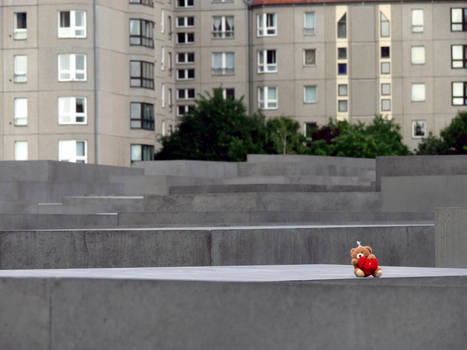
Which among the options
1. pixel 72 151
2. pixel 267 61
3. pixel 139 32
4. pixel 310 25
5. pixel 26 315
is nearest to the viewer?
pixel 26 315

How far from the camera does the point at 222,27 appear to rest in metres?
76.9

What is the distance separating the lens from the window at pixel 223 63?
75938 mm

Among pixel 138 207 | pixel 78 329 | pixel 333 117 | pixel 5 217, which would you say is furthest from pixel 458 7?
pixel 78 329

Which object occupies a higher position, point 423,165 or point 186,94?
point 186,94

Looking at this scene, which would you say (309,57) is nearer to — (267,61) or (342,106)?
(267,61)

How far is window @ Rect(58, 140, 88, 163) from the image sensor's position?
53.8 meters

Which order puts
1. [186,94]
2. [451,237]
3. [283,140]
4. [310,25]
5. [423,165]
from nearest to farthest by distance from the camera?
[451,237], [423,165], [283,140], [310,25], [186,94]

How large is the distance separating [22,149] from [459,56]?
3258 centimetres

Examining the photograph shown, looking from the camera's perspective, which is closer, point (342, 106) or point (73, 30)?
point (73, 30)

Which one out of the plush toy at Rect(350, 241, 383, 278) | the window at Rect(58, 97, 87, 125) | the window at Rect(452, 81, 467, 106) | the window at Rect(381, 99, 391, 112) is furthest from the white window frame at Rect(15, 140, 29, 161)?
the plush toy at Rect(350, 241, 383, 278)

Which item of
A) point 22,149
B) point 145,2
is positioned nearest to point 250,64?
point 145,2

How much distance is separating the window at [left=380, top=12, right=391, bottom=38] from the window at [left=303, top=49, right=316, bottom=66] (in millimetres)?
4856

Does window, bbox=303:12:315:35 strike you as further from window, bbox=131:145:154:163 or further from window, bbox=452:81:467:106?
window, bbox=131:145:154:163


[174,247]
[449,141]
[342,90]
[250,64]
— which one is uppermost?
[250,64]
